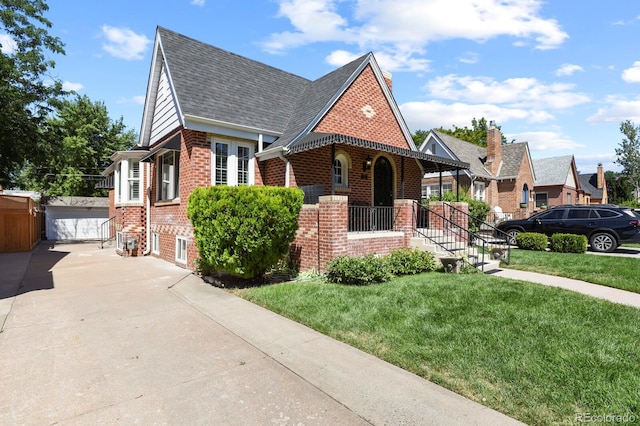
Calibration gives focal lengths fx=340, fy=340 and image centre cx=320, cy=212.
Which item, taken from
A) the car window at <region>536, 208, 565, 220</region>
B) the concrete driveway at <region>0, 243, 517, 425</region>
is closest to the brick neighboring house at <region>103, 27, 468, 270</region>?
the concrete driveway at <region>0, 243, 517, 425</region>

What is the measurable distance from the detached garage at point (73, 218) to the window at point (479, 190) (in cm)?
2917

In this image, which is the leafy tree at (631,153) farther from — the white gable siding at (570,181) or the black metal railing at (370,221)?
Answer: the black metal railing at (370,221)

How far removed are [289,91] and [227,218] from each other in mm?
8716

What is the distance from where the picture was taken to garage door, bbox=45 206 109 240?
26.0 meters

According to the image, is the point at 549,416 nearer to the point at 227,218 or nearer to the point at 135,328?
the point at 135,328

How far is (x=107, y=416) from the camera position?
3.00m

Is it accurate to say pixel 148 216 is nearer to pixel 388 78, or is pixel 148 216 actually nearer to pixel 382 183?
pixel 382 183

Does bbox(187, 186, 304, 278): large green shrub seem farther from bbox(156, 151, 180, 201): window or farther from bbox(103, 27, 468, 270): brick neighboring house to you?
bbox(156, 151, 180, 201): window

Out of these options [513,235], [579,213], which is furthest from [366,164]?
[579,213]

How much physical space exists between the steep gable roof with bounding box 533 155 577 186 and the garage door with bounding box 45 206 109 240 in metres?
41.3

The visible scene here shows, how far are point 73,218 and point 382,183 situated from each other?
26.0 meters

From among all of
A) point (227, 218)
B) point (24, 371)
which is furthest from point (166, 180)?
point (24, 371)

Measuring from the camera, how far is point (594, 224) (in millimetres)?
13539

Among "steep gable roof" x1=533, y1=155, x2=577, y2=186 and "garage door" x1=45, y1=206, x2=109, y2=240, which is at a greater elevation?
"steep gable roof" x1=533, y1=155, x2=577, y2=186
